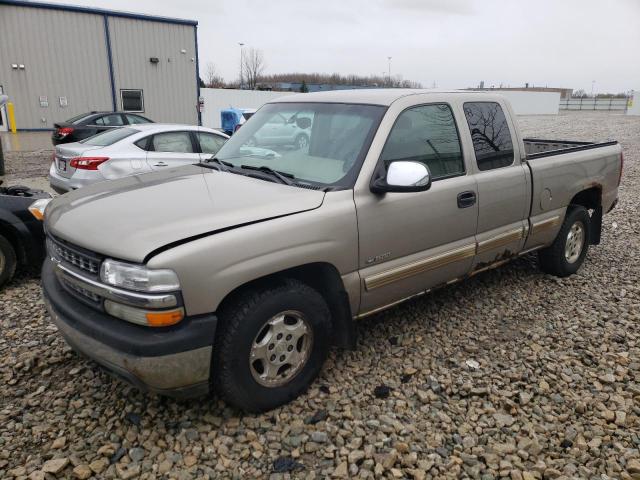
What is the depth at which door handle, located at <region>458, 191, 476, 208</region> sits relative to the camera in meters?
3.74

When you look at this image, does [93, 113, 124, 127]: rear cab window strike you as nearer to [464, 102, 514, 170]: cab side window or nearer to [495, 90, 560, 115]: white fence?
[464, 102, 514, 170]: cab side window

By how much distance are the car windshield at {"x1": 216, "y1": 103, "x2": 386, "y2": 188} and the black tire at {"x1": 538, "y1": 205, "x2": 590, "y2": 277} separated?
270 centimetres

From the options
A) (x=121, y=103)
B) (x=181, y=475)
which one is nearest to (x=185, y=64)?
(x=121, y=103)

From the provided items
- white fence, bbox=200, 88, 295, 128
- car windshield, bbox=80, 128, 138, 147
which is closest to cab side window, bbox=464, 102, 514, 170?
car windshield, bbox=80, 128, 138, 147

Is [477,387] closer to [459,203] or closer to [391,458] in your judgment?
[391,458]

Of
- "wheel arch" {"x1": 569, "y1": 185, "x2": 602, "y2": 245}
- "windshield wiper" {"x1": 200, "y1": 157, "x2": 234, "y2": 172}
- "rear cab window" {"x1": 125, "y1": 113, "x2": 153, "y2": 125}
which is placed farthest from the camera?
"rear cab window" {"x1": 125, "y1": 113, "x2": 153, "y2": 125}

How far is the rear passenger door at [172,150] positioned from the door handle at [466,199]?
5357 mm

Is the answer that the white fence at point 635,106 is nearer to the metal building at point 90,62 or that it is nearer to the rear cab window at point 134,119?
the metal building at point 90,62

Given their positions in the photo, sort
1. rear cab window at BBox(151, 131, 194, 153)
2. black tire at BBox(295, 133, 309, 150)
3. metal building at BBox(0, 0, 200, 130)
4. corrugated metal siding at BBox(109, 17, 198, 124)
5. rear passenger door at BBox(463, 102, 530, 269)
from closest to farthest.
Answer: black tire at BBox(295, 133, 309, 150), rear passenger door at BBox(463, 102, 530, 269), rear cab window at BBox(151, 131, 194, 153), metal building at BBox(0, 0, 200, 130), corrugated metal siding at BBox(109, 17, 198, 124)

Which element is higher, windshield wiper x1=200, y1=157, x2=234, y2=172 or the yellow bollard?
windshield wiper x1=200, y1=157, x2=234, y2=172

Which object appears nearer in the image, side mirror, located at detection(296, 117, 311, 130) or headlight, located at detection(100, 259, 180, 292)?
headlight, located at detection(100, 259, 180, 292)

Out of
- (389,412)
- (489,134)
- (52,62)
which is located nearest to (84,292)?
(389,412)

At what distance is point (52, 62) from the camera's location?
23.2 meters

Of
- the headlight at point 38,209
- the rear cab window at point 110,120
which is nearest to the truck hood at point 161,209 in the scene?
the headlight at point 38,209
